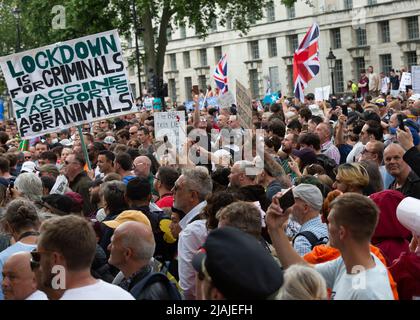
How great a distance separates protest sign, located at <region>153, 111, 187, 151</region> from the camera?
13.6 m

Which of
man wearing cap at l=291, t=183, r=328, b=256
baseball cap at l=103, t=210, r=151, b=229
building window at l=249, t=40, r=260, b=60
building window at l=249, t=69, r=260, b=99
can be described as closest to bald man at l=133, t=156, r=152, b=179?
baseball cap at l=103, t=210, r=151, b=229

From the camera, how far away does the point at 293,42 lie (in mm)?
61938

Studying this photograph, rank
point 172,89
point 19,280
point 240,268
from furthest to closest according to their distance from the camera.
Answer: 1. point 172,89
2. point 19,280
3. point 240,268

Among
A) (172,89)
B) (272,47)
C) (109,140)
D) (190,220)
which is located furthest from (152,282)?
(172,89)

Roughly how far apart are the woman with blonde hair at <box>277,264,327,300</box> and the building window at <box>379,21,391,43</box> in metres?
53.4

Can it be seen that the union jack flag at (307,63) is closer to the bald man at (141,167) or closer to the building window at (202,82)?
the bald man at (141,167)

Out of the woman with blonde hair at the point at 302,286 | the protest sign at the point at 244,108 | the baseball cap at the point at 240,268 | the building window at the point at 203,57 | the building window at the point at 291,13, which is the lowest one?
the woman with blonde hair at the point at 302,286

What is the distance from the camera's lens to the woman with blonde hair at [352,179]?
23.8 ft

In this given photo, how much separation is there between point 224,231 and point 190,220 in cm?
313

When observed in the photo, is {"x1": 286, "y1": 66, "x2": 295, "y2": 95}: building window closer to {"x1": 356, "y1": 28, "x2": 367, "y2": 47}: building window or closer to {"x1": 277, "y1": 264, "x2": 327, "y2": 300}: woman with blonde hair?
{"x1": 356, "y1": 28, "x2": 367, "y2": 47}: building window

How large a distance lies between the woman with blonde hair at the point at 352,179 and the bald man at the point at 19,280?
3.11 meters

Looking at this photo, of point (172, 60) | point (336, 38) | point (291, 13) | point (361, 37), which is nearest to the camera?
point (361, 37)

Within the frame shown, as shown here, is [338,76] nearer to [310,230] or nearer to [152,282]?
[310,230]

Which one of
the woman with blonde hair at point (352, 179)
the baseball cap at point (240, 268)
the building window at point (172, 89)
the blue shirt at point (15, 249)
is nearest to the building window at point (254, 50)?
the building window at point (172, 89)
